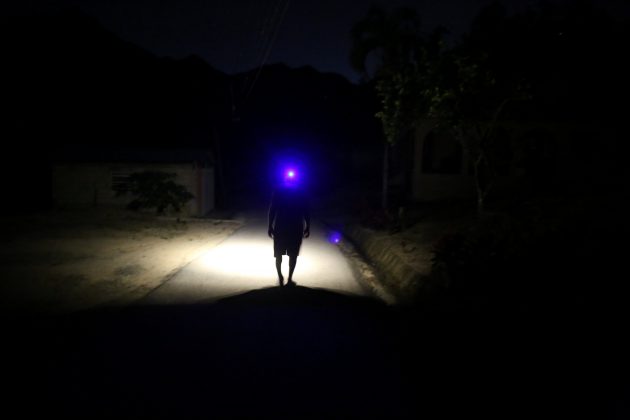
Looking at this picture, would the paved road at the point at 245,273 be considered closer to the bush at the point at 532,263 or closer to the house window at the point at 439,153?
the bush at the point at 532,263

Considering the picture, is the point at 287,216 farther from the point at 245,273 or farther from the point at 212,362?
the point at 212,362

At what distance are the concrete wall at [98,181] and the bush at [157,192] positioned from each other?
1.55 ft

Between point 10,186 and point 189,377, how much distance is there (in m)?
29.5

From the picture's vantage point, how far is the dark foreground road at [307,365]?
3.90 metres

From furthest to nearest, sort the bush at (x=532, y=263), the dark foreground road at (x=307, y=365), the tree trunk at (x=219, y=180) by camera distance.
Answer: the tree trunk at (x=219, y=180) → the bush at (x=532, y=263) → the dark foreground road at (x=307, y=365)

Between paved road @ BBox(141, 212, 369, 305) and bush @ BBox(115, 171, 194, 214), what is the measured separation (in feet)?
25.9

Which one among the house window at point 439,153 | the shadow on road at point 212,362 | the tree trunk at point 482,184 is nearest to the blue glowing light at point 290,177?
the shadow on road at point 212,362

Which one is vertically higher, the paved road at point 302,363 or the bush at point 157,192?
the bush at point 157,192

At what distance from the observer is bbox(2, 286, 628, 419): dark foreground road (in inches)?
154

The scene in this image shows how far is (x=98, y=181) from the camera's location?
73.7 feet

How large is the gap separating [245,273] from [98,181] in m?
16.2

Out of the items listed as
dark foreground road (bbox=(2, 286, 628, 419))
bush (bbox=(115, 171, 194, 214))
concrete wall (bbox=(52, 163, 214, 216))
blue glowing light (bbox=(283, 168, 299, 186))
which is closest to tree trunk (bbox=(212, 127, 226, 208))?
concrete wall (bbox=(52, 163, 214, 216))

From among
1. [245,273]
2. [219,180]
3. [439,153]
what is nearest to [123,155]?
[219,180]

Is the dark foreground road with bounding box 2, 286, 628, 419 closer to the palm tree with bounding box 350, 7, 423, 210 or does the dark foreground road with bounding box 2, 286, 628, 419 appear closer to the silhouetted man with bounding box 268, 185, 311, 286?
the silhouetted man with bounding box 268, 185, 311, 286
